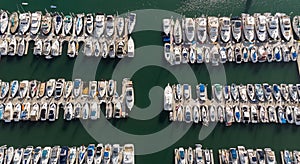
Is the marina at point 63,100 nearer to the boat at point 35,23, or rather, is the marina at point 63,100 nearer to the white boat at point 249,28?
the boat at point 35,23

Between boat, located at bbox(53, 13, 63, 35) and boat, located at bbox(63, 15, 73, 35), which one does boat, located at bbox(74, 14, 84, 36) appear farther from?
boat, located at bbox(53, 13, 63, 35)

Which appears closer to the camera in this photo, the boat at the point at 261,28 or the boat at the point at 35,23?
the boat at the point at 261,28

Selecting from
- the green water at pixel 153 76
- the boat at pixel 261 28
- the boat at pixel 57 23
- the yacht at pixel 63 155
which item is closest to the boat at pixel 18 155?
the green water at pixel 153 76

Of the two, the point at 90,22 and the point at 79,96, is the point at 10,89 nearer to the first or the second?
the point at 79,96

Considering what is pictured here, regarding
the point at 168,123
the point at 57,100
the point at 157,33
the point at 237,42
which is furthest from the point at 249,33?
the point at 57,100

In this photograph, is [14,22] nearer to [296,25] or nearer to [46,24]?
[46,24]

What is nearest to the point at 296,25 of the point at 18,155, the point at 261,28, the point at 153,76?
the point at 261,28
